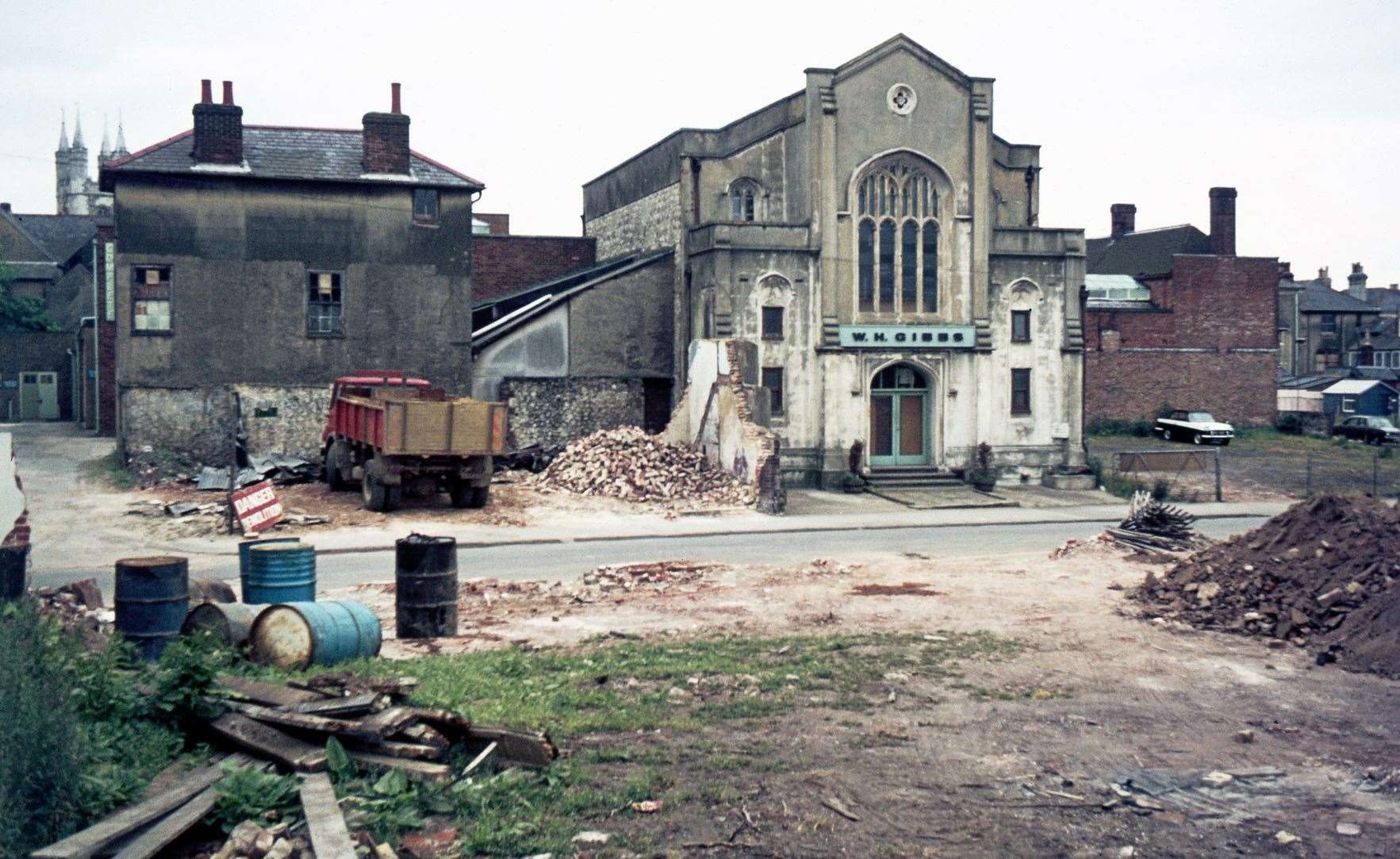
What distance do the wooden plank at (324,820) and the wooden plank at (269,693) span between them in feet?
3.96

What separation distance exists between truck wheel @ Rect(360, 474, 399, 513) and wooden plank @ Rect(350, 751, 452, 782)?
59.7ft

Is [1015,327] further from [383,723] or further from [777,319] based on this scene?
[383,723]

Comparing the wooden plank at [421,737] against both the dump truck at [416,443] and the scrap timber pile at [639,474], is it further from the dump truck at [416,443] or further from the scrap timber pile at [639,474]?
the scrap timber pile at [639,474]

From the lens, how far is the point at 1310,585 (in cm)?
1612

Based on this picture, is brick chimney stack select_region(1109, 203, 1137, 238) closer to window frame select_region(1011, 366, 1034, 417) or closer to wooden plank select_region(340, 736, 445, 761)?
window frame select_region(1011, 366, 1034, 417)

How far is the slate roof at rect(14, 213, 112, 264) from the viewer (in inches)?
3000

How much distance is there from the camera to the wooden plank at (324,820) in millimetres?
7098

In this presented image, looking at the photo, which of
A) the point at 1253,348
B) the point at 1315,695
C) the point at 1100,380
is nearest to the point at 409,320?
the point at 1315,695

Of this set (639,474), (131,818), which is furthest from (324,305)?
(131,818)

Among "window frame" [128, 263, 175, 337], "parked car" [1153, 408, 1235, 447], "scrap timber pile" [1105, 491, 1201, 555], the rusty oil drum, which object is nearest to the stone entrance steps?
"scrap timber pile" [1105, 491, 1201, 555]

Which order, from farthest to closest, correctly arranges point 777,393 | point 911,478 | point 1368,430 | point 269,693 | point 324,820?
1. point 1368,430
2. point 911,478
3. point 777,393
4. point 269,693
5. point 324,820

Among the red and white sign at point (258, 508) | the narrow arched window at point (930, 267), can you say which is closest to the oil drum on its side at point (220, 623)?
the red and white sign at point (258, 508)

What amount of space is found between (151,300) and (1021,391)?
22.4 m

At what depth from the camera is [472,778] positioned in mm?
8609
